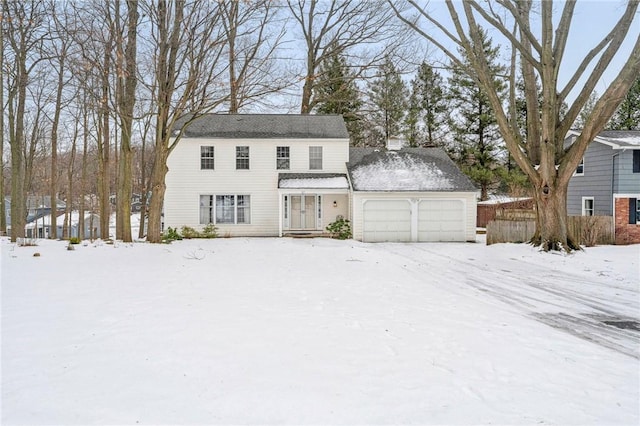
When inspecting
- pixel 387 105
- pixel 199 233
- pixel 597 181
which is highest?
pixel 387 105

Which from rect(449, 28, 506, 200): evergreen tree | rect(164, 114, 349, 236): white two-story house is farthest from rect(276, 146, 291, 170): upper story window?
rect(449, 28, 506, 200): evergreen tree

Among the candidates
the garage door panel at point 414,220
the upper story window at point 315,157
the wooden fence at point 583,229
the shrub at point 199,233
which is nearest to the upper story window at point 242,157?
the upper story window at point 315,157

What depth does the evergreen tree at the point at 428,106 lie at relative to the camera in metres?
32.1

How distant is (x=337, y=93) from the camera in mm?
27312

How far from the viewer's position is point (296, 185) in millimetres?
18641

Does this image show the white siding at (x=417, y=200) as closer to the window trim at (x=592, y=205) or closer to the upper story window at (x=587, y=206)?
the window trim at (x=592, y=205)

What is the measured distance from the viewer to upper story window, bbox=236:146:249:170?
64.2ft

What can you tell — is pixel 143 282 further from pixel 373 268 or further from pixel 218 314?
pixel 373 268

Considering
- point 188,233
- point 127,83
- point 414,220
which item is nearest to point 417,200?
point 414,220

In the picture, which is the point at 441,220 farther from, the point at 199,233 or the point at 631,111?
the point at 631,111

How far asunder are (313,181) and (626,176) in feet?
45.8

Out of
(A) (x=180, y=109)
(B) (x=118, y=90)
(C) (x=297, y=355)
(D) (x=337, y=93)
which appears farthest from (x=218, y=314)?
(D) (x=337, y=93)

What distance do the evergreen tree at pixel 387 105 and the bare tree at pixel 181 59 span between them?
18.4 meters

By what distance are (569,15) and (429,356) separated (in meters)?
13.5
